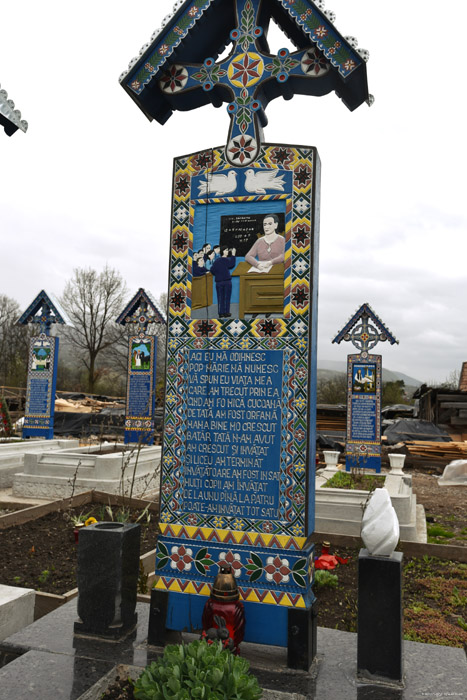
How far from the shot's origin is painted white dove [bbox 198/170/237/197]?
430cm

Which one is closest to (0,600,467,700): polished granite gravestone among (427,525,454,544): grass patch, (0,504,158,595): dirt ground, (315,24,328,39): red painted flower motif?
(0,504,158,595): dirt ground

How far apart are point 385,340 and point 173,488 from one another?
11.6 meters

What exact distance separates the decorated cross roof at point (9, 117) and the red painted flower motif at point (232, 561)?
11.5 feet

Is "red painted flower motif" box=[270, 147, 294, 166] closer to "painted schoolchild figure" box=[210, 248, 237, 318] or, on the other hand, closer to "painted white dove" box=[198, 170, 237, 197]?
"painted white dove" box=[198, 170, 237, 197]

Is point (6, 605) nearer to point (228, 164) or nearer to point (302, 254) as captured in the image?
point (302, 254)

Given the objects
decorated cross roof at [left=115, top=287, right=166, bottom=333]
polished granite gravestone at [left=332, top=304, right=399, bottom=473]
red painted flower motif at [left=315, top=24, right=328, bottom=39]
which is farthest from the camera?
decorated cross roof at [left=115, top=287, right=166, bottom=333]

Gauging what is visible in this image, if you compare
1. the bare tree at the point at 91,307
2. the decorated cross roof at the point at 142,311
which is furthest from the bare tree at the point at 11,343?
the decorated cross roof at the point at 142,311

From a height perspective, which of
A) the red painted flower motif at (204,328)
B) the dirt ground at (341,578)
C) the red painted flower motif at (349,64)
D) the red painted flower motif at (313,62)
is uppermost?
the red painted flower motif at (313,62)

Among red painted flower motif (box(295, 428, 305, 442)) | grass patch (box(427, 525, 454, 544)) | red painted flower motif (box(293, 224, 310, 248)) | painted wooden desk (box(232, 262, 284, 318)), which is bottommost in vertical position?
grass patch (box(427, 525, 454, 544))

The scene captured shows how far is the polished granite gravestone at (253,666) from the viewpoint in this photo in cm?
321

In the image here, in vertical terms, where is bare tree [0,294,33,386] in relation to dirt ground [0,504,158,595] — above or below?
above

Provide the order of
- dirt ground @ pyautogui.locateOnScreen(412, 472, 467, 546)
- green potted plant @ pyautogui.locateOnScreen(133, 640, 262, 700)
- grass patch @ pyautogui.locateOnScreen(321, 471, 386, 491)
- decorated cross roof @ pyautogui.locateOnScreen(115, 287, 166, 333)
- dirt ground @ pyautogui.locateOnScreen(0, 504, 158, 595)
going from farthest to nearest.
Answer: decorated cross roof @ pyautogui.locateOnScreen(115, 287, 166, 333) → grass patch @ pyautogui.locateOnScreen(321, 471, 386, 491) → dirt ground @ pyautogui.locateOnScreen(412, 472, 467, 546) → dirt ground @ pyautogui.locateOnScreen(0, 504, 158, 595) → green potted plant @ pyautogui.locateOnScreen(133, 640, 262, 700)

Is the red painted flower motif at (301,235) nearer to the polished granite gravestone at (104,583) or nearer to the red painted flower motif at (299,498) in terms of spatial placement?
the red painted flower motif at (299,498)

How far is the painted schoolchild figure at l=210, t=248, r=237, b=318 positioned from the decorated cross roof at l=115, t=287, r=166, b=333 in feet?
38.4
